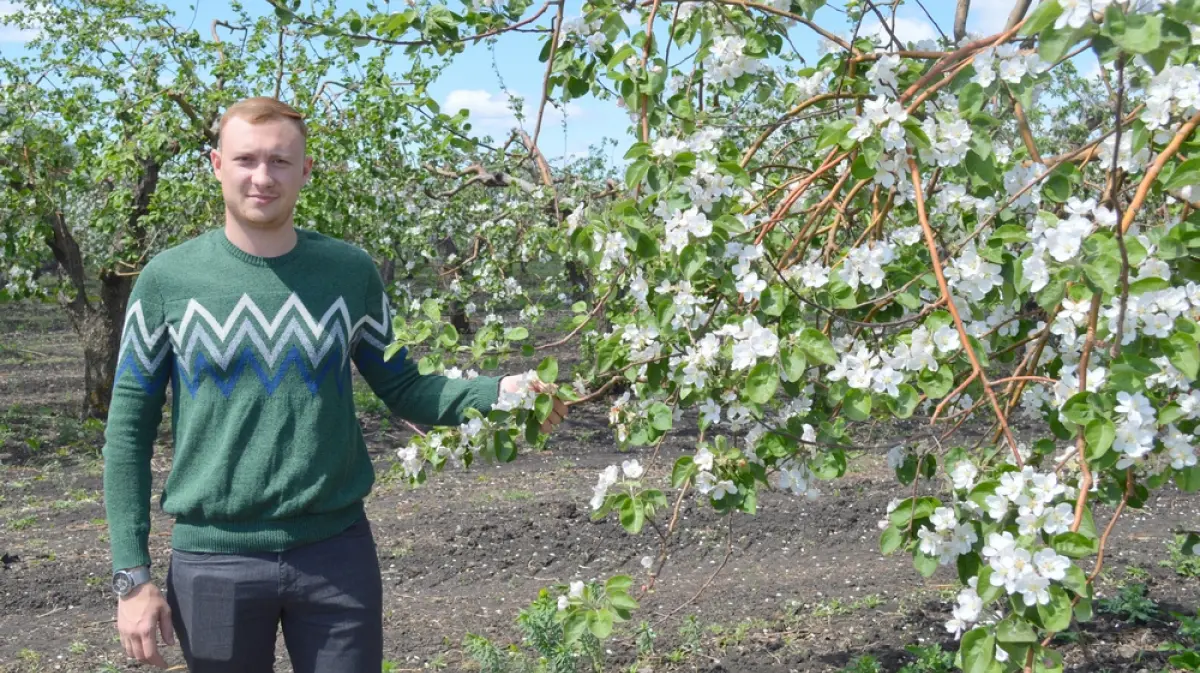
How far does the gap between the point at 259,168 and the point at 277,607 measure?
0.77 metres

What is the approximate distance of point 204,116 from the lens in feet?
24.2

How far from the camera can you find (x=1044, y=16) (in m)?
1.35

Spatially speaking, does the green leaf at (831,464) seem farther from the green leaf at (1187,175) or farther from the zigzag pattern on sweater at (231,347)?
the zigzag pattern on sweater at (231,347)

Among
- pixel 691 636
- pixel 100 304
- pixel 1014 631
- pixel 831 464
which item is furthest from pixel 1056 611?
pixel 100 304

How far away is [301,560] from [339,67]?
6205 millimetres

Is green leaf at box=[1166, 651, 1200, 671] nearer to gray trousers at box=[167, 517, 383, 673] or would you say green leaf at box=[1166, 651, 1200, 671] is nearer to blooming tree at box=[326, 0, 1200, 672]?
blooming tree at box=[326, 0, 1200, 672]

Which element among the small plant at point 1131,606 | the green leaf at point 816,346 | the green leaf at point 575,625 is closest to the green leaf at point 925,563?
the green leaf at point 816,346

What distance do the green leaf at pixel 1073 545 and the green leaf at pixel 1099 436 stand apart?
0.11 metres

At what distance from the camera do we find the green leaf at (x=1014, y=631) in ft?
5.19

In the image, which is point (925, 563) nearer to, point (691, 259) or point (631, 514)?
point (631, 514)

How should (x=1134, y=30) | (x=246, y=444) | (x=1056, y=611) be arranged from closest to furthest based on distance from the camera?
(x=1134, y=30) < (x=1056, y=611) < (x=246, y=444)

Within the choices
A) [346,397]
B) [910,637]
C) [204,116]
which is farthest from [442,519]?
[346,397]

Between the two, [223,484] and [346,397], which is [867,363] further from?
[223,484]

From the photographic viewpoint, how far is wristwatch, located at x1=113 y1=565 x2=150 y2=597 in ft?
6.65
